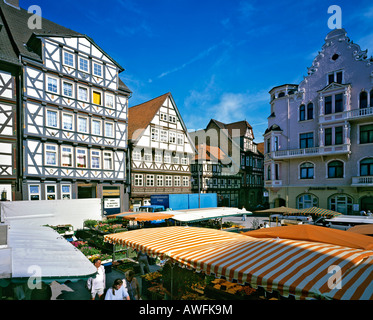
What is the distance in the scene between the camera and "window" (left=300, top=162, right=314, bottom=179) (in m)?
28.6

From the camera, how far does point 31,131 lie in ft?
63.4

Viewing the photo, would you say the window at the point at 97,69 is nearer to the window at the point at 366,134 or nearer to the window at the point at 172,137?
the window at the point at 172,137

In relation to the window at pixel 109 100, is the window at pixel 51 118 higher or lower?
lower

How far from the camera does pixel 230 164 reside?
43469mm

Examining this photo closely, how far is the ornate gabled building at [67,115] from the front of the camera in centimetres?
1938

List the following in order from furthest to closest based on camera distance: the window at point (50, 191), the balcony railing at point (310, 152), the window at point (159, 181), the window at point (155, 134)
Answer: the window at point (159, 181), the window at point (155, 134), the balcony railing at point (310, 152), the window at point (50, 191)

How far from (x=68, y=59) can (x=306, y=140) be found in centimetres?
A: 2824

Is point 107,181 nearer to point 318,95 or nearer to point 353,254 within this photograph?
point 353,254

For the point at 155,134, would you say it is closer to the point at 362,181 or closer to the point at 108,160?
the point at 108,160

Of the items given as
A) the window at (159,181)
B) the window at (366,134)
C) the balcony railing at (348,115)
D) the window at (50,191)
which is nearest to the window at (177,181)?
the window at (159,181)

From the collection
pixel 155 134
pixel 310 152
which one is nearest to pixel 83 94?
pixel 155 134

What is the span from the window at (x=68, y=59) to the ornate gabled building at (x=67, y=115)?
89mm
